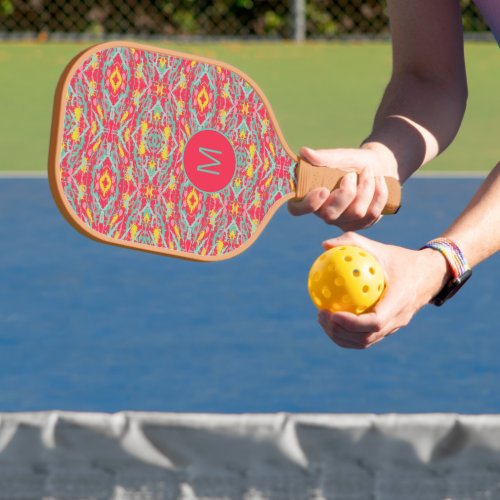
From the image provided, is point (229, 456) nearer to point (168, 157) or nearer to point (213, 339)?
point (168, 157)

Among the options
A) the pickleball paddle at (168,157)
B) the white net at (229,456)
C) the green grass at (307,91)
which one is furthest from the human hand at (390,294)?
the green grass at (307,91)

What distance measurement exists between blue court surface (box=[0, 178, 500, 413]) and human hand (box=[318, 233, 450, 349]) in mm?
2051

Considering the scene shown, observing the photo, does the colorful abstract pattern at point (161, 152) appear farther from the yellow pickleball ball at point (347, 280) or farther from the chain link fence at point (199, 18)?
the chain link fence at point (199, 18)

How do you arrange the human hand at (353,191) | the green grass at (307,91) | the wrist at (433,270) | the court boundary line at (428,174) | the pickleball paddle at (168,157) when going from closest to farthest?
the wrist at (433,270) → the pickleball paddle at (168,157) → the human hand at (353,191) → the court boundary line at (428,174) → the green grass at (307,91)

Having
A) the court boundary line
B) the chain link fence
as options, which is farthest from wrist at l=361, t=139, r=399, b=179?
the chain link fence

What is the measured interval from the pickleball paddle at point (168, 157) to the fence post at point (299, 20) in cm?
1057

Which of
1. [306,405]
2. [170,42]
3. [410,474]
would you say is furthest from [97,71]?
[170,42]

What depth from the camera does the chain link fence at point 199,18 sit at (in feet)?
43.3

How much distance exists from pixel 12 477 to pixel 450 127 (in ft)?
3.31

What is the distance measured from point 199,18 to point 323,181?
11.1m

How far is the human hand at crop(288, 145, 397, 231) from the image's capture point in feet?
7.88

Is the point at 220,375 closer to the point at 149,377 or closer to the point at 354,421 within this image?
the point at 149,377

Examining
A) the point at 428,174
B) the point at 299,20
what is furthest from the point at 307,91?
the point at 299,20

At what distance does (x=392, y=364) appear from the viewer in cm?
460
